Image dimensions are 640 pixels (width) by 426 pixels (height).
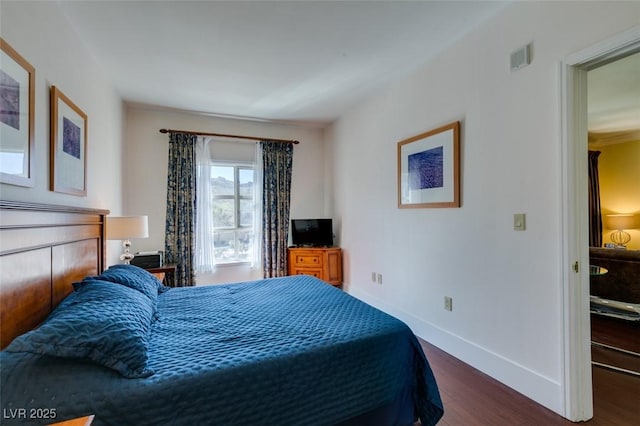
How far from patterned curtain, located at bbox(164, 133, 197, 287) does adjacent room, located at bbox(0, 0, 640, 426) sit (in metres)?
0.02

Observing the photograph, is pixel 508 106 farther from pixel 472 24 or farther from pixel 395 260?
pixel 395 260

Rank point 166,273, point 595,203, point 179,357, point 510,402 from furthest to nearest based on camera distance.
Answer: point 595,203 < point 166,273 < point 510,402 < point 179,357

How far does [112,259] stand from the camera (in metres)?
3.26

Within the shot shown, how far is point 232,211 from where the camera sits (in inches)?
177

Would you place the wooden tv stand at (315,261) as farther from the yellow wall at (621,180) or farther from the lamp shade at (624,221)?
the yellow wall at (621,180)

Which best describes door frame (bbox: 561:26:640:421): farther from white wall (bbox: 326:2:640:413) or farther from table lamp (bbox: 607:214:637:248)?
table lamp (bbox: 607:214:637:248)

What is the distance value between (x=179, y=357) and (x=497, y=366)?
2198 mm

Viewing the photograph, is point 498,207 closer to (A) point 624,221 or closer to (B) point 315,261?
(B) point 315,261

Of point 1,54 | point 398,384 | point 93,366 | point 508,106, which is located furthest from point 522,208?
point 1,54

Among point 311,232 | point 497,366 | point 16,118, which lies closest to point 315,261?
point 311,232

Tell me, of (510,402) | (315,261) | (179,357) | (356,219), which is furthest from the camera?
(315,261)

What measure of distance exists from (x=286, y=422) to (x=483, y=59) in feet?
9.07

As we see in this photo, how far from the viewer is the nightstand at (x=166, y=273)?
354 centimetres

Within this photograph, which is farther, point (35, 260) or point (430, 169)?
point (430, 169)
